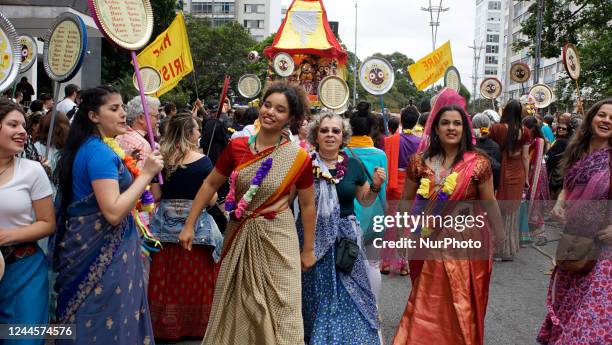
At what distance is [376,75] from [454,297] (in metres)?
6.48

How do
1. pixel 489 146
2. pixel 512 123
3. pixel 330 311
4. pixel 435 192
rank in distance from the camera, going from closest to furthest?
pixel 435 192, pixel 330 311, pixel 489 146, pixel 512 123

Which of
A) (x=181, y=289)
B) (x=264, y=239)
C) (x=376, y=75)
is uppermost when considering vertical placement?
(x=376, y=75)

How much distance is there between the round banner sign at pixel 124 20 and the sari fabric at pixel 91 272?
84 centimetres

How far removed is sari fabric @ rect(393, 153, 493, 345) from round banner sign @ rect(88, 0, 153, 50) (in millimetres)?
2185

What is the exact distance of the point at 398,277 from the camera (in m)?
7.88

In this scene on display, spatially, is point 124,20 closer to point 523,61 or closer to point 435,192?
point 435,192

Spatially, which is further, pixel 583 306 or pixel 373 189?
pixel 373 189

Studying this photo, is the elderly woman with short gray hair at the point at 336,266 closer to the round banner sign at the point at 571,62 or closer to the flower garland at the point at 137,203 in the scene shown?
the flower garland at the point at 137,203

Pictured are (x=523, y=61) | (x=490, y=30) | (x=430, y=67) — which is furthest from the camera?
(x=490, y=30)

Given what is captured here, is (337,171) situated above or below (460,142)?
below

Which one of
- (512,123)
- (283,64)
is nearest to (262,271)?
(512,123)

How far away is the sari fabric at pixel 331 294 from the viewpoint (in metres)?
4.77

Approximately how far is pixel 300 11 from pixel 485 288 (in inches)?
818

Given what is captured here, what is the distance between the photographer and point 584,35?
83.8ft
